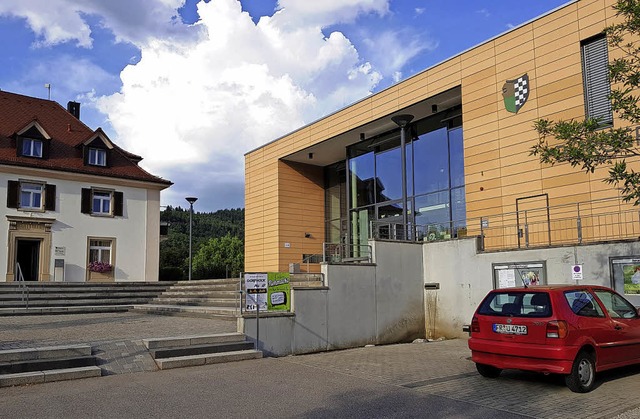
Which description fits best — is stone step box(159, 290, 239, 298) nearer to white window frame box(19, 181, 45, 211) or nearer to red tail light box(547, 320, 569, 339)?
red tail light box(547, 320, 569, 339)

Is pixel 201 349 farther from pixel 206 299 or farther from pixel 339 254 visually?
pixel 206 299

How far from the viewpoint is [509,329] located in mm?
8039

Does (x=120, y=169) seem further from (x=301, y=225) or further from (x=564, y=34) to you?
(x=564, y=34)

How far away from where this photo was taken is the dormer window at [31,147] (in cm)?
2789

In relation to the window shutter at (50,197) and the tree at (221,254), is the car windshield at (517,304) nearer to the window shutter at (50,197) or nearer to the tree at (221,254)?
the window shutter at (50,197)

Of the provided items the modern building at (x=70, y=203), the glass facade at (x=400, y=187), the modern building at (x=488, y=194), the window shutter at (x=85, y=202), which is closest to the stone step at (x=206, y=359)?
the modern building at (x=488, y=194)

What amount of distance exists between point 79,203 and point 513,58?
22.6 meters

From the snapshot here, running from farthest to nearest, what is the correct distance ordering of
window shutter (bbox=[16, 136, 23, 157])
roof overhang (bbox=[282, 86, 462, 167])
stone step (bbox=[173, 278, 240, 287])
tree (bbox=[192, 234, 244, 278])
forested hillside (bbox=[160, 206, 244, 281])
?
tree (bbox=[192, 234, 244, 278])
forested hillside (bbox=[160, 206, 244, 281])
window shutter (bbox=[16, 136, 23, 157])
roof overhang (bbox=[282, 86, 462, 167])
stone step (bbox=[173, 278, 240, 287])

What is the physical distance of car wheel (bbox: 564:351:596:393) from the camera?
7.48 meters

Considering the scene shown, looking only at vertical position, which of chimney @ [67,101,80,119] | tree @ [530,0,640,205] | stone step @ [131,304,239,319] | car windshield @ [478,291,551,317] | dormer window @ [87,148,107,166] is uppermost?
chimney @ [67,101,80,119]

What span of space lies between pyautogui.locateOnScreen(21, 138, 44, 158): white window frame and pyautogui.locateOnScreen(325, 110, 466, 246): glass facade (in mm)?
15443

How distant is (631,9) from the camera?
27.7 feet

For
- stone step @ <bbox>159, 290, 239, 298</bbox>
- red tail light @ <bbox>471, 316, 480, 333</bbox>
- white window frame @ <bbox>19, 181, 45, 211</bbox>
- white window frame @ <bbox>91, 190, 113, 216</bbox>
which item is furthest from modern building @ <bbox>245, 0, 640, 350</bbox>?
white window frame @ <bbox>19, 181, 45, 211</bbox>

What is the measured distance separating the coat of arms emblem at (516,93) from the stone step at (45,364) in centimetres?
1319
